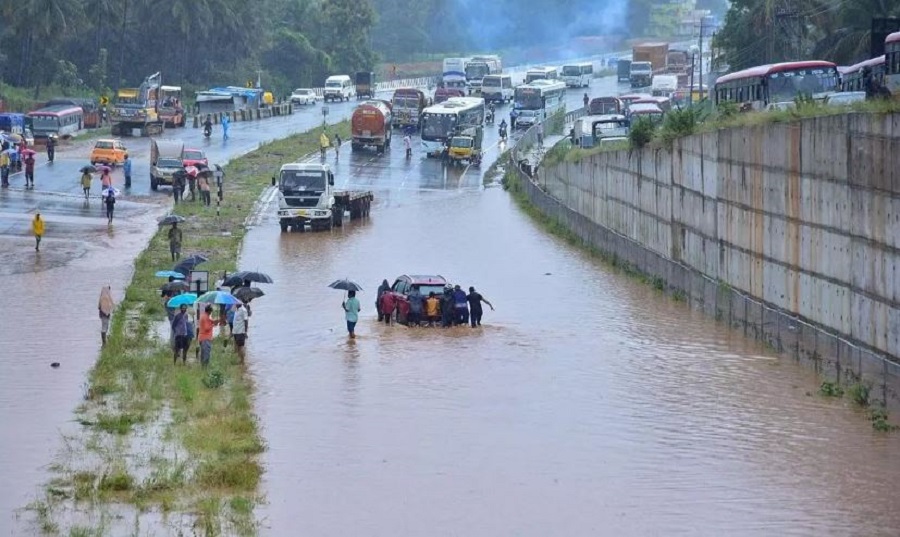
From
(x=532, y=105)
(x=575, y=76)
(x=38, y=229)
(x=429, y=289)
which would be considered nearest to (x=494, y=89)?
(x=532, y=105)

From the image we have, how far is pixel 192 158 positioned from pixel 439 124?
16.0 metres

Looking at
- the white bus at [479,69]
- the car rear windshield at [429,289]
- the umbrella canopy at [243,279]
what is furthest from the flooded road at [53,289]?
the white bus at [479,69]

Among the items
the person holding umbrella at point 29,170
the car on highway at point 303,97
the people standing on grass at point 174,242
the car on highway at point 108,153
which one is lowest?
the people standing on grass at point 174,242

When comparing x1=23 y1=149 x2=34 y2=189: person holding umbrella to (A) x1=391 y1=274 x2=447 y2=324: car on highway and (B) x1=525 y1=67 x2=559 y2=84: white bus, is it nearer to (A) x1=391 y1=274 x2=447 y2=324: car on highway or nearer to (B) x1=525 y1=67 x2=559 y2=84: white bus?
(A) x1=391 y1=274 x2=447 y2=324: car on highway

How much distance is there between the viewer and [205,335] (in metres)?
29.6

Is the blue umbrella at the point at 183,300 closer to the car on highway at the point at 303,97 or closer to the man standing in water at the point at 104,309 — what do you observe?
the man standing in water at the point at 104,309

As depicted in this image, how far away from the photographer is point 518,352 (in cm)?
3344

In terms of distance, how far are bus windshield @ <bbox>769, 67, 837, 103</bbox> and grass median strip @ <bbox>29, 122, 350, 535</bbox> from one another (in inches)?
821

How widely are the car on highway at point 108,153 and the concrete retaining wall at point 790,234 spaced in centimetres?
2774

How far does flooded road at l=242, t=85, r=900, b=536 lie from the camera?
840 inches

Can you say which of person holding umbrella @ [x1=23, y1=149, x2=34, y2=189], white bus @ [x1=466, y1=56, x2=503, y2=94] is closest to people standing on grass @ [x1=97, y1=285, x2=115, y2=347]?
person holding umbrella @ [x1=23, y1=149, x2=34, y2=189]

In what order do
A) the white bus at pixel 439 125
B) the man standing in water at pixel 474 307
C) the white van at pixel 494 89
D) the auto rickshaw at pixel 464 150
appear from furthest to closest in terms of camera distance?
the white van at pixel 494 89 < the white bus at pixel 439 125 < the auto rickshaw at pixel 464 150 < the man standing in water at pixel 474 307

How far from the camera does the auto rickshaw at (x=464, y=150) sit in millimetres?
74938

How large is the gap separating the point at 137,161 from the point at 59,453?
161 feet
